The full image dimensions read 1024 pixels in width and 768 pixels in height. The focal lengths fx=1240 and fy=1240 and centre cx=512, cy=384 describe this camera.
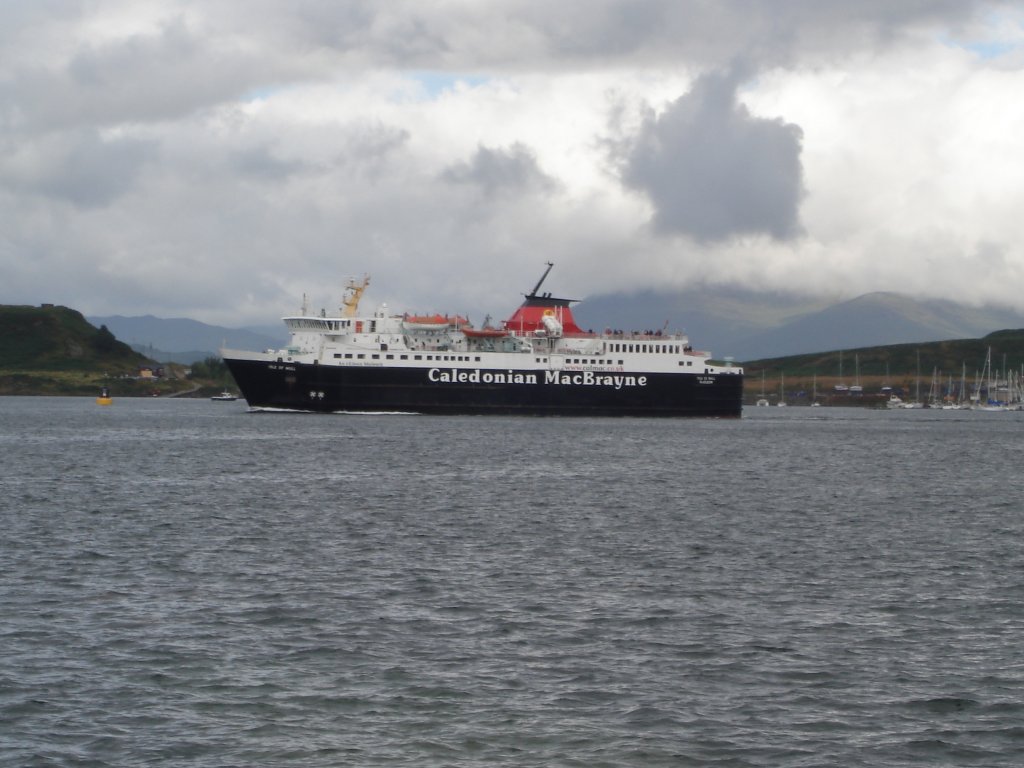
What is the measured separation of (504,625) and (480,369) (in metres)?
72.5

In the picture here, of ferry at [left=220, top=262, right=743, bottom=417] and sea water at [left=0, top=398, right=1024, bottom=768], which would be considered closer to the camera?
sea water at [left=0, top=398, right=1024, bottom=768]

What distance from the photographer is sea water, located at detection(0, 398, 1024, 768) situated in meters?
13.5

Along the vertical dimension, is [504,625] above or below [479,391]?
below

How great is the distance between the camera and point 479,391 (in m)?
91.1

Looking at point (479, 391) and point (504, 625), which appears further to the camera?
point (479, 391)

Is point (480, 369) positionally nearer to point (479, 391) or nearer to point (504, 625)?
point (479, 391)

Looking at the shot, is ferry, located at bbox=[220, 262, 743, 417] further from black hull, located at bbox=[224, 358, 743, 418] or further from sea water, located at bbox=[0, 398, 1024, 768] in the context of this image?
sea water, located at bbox=[0, 398, 1024, 768]

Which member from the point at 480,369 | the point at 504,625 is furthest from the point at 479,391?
the point at 504,625

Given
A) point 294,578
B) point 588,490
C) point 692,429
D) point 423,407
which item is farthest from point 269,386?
point 294,578

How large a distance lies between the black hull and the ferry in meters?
0.07

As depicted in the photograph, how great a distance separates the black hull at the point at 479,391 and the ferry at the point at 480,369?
0.07 metres

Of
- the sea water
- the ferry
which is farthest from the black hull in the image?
→ the sea water

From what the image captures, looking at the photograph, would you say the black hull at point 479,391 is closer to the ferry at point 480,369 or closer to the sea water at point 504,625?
the ferry at point 480,369

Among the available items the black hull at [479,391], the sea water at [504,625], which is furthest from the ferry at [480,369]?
the sea water at [504,625]
